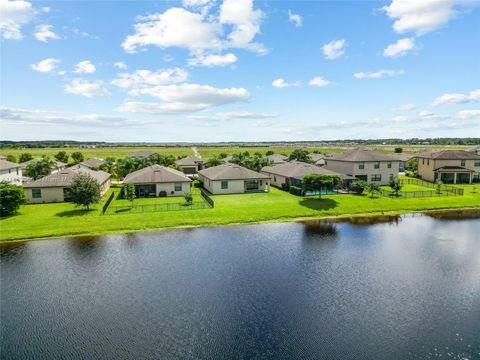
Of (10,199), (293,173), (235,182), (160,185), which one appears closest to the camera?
(10,199)

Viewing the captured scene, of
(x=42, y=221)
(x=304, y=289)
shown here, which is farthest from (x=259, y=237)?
(x=42, y=221)

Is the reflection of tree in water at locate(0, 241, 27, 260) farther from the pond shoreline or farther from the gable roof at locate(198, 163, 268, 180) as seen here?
the gable roof at locate(198, 163, 268, 180)

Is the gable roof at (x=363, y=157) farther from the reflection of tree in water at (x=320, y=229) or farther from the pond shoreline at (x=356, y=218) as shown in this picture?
the reflection of tree in water at (x=320, y=229)

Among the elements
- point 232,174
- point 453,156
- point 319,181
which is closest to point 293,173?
point 232,174

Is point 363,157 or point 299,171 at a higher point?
point 363,157

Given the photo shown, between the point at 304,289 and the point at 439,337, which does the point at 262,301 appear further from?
the point at 439,337

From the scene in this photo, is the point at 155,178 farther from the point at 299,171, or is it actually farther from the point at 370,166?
the point at 370,166

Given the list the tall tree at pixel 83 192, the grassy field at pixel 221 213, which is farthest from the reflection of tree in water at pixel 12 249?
the tall tree at pixel 83 192
